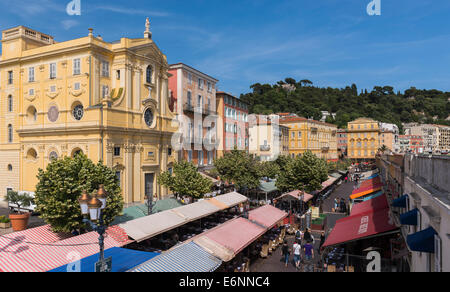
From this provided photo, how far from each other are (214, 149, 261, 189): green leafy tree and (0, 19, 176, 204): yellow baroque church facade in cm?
641

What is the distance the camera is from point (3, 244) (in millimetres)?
13695

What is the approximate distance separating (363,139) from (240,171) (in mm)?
77199

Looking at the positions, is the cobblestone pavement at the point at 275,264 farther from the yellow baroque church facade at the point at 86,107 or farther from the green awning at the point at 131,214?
the yellow baroque church facade at the point at 86,107

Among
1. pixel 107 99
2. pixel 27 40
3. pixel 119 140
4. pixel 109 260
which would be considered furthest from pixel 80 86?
pixel 109 260

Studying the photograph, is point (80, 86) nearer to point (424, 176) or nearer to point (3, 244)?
point (3, 244)

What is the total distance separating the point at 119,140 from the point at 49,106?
8088 millimetres

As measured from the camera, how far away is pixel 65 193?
16.3 m

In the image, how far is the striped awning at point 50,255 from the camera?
462 inches

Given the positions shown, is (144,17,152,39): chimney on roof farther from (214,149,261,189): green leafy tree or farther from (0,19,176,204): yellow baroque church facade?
(214,149,261,189): green leafy tree

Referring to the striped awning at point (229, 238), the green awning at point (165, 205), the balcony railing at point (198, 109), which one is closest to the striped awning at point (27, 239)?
the striped awning at point (229, 238)

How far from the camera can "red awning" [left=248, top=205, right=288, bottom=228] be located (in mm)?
19723

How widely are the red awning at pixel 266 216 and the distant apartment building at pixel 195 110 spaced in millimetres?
15621

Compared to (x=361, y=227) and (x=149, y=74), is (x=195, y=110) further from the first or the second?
(x=361, y=227)

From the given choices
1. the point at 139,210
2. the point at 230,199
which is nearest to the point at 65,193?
the point at 139,210
